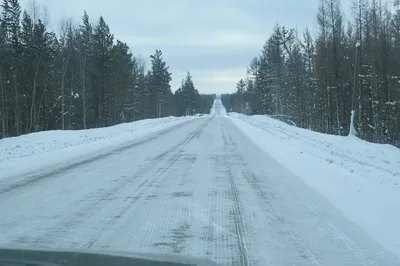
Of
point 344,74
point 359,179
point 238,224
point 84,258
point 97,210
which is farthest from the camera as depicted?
point 344,74

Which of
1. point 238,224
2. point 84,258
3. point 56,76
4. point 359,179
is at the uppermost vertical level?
point 56,76

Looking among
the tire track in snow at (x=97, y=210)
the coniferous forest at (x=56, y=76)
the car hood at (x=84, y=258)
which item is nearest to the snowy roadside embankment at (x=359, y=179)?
the car hood at (x=84, y=258)

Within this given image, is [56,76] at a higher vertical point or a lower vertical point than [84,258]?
higher

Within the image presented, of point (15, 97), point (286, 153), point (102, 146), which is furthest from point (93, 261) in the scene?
point (15, 97)

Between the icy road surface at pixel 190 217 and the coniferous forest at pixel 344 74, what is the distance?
17976mm

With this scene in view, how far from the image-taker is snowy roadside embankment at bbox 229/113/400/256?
6.46 meters

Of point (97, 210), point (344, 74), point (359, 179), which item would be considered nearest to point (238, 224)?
point (97, 210)

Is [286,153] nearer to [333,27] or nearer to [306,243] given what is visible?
[306,243]

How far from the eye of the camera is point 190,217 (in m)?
6.72

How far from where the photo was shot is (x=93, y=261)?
3342 mm

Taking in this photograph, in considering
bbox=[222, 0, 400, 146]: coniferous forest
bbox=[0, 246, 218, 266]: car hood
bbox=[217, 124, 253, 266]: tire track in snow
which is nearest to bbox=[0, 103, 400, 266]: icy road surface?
bbox=[217, 124, 253, 266]: tire track in snow

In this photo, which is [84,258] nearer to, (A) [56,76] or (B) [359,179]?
(B) [359,179]

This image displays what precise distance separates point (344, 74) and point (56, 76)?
35.7 metres

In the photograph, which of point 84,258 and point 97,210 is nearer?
point 84,258
